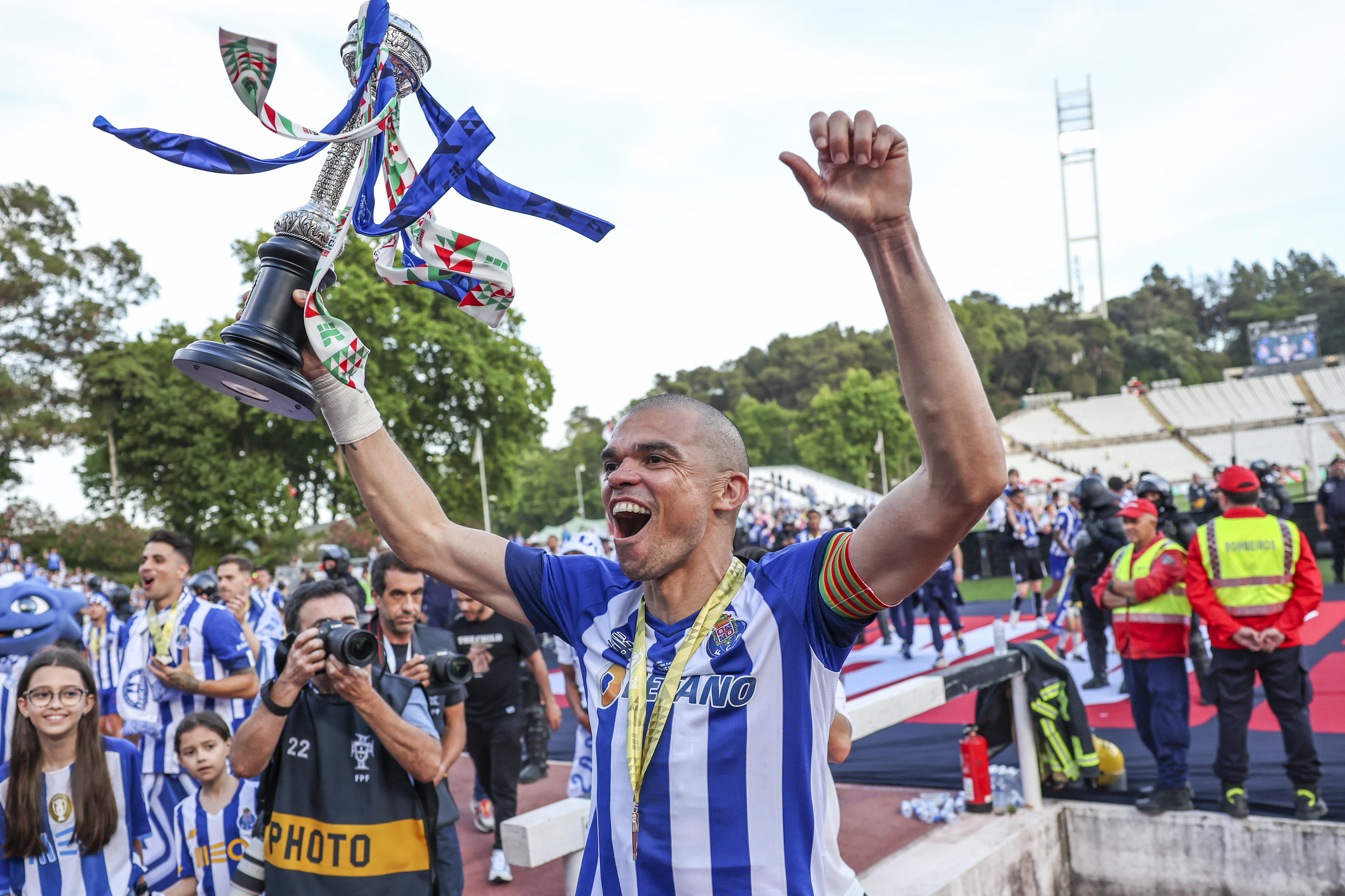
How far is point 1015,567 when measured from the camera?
540 inches

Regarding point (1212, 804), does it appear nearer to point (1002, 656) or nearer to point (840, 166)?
point (1002, 656)

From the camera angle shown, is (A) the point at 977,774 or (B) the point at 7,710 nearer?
(B) the point at 7,710

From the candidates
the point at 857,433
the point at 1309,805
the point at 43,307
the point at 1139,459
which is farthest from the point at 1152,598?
the point at 1139,459

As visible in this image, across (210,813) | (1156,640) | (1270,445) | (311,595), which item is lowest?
(210,813)

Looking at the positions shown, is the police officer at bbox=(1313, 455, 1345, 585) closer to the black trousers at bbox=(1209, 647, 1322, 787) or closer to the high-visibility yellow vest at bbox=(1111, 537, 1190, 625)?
the high-visibility yellow vest at bbox=(1111, 537, 1190, 625)

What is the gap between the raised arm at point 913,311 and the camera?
149cm

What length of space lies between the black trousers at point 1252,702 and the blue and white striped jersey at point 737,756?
14.9 ft

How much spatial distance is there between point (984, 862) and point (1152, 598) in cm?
228

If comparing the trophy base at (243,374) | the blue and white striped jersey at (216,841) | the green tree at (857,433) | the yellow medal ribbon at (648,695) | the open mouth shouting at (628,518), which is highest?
the green tree at (857,433)

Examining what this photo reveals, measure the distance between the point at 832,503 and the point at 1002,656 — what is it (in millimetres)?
35948

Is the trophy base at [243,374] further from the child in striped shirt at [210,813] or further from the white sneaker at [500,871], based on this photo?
the white sneaker at [500,871]

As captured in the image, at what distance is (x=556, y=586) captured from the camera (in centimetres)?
225

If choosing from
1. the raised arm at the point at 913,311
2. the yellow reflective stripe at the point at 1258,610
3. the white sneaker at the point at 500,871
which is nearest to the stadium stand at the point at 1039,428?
the yellow reflective stripe at the point at 1258,610

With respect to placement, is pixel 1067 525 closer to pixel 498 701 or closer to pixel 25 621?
pixel 498 701
